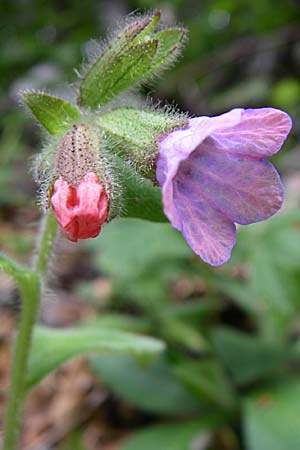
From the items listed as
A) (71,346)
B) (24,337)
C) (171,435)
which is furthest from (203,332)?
(24,337)

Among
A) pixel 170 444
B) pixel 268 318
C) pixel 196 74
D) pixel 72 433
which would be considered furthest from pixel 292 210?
pixel 196 74

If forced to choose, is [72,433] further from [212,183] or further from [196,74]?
[196,74]

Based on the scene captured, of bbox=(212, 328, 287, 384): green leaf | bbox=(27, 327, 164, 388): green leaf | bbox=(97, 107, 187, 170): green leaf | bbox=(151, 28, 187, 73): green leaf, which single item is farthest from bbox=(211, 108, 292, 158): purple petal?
bbox=(212, 328, 287, 384): green leaf

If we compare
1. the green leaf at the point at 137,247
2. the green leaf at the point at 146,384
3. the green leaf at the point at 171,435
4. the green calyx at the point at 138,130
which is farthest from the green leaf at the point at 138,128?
the green leaf at the point at 171,435

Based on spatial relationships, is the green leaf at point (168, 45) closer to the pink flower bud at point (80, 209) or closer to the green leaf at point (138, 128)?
the green leaf at point (138, 128)

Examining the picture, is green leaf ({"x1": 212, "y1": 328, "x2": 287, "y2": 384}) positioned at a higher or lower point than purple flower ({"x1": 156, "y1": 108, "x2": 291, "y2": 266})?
lower

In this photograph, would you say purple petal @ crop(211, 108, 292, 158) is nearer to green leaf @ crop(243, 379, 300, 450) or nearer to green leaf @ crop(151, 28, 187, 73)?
green leaf @ crop(151, 28, 187, 73)
